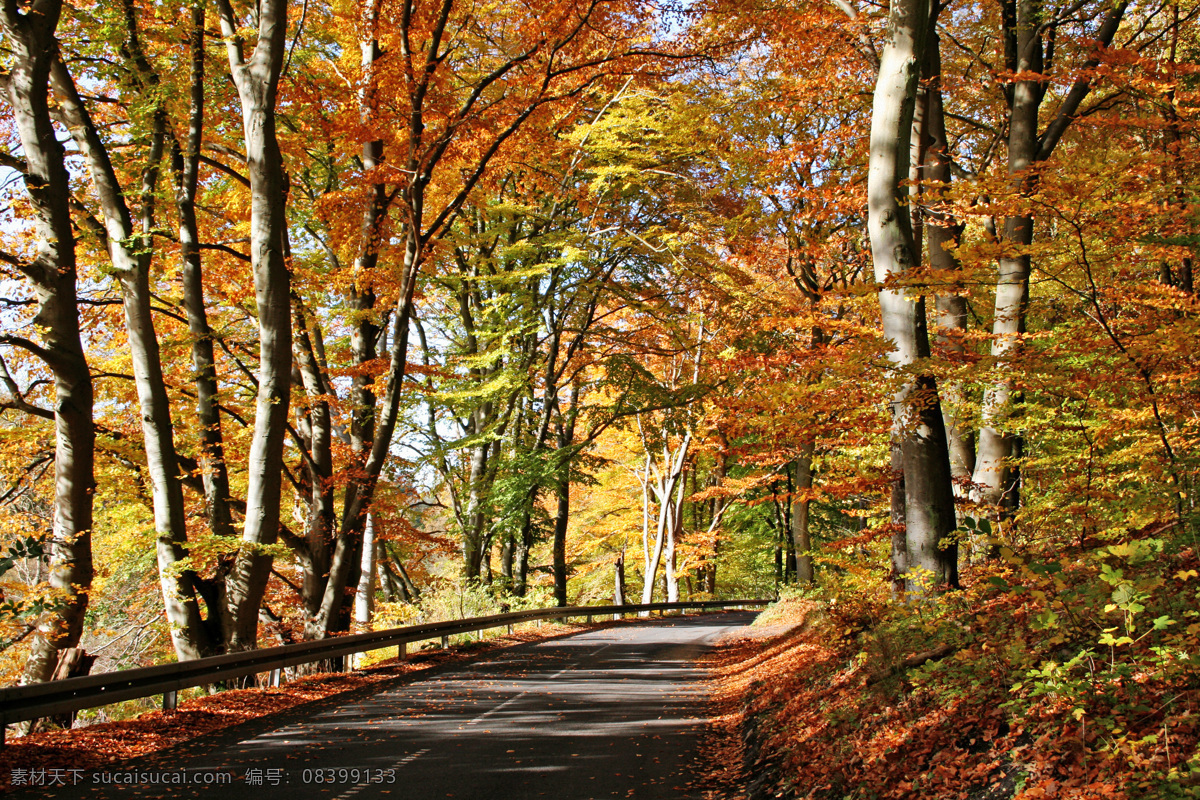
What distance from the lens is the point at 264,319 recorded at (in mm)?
11688

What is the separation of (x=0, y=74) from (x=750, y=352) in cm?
1591

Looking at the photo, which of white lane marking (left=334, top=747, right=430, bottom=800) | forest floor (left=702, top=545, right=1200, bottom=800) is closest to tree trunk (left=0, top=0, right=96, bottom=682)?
white lane marking (left=334, top=747, right=430, bottom=800)

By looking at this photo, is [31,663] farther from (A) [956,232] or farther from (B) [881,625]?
(A) [956,232]

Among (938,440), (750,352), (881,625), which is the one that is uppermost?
(750,352)

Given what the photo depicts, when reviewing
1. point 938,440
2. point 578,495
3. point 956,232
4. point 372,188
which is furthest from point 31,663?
point 578,495

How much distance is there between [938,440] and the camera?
350 inches

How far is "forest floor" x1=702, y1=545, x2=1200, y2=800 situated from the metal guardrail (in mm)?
5790

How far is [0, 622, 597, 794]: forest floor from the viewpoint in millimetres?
6672

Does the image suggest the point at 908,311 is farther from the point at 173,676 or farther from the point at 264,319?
the point at 173,676

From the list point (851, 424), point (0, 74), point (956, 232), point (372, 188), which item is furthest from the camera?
point (372, 188)

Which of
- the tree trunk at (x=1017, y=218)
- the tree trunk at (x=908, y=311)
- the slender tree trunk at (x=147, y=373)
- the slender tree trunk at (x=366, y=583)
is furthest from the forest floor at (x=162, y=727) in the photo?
the tree trunk at (x=1017, y=218)

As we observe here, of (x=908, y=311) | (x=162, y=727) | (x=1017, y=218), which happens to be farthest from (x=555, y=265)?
(x=162, y=727)

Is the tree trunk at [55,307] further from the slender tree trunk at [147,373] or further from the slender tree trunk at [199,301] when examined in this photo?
the slender tree trunk at [199,301]

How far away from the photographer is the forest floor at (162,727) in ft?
21.9
